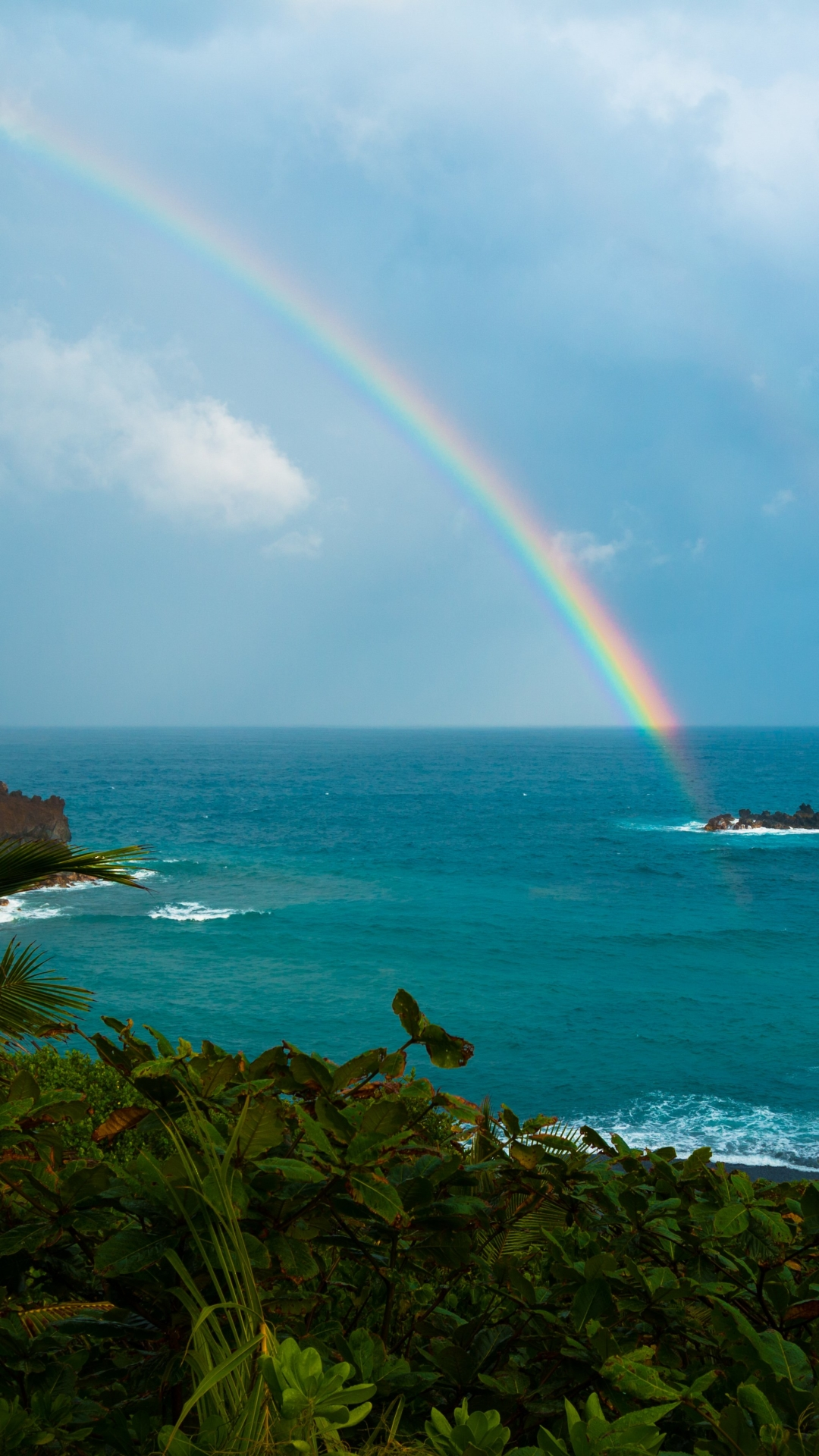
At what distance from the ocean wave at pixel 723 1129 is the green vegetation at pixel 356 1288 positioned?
1760 cm

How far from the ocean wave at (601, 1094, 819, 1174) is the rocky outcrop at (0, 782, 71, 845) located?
121 ft

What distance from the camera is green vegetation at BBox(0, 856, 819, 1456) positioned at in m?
1.30

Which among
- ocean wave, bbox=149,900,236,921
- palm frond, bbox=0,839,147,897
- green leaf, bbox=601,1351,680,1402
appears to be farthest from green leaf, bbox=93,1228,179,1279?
ocean wave, bbox=149,900,236,921

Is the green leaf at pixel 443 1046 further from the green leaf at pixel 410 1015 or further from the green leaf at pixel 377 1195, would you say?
the green leaf at pixel 377 1195

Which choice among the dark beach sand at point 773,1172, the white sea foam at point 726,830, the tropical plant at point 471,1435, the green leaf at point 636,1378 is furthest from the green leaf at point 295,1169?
the white sea foam at point 726,830

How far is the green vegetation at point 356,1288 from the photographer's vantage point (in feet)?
4.27

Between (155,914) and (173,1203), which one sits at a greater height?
(173,1203)

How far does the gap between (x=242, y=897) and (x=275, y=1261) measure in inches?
1726

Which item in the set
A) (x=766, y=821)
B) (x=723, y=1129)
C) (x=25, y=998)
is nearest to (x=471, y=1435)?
(x=25, y=998)

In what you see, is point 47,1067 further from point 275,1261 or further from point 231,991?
point 231,991

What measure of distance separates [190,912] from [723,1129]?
27.3 metres

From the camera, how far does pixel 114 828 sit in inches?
2598

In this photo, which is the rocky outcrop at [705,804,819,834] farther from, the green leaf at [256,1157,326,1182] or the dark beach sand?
Result: the green leaf at [256,1157,326,1182]

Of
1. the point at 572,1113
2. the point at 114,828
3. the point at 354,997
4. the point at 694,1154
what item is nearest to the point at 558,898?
the point at 354,997
